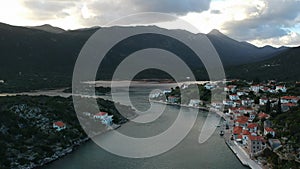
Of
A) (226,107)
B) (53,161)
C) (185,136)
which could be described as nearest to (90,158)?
(53,161)

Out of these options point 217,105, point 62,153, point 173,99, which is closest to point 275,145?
point 62,153

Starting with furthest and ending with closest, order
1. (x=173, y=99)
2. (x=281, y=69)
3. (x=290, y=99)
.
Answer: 1. (x=281, y=69)
2. (x=173, y=99)
3. (x=290, y=99)

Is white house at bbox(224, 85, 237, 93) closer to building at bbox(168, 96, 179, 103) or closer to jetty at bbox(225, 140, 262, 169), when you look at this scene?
building at bbox(168, 96, 179, 103)

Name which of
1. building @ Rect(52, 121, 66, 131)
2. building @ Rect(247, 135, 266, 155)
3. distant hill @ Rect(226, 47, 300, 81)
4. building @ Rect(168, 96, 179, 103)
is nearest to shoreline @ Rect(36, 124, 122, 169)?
building @ Rect(52, 121, 66, 131)

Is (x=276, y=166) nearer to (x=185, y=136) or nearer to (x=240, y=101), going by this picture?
(x=185, y=136)

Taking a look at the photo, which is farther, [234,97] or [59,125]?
[234,97]

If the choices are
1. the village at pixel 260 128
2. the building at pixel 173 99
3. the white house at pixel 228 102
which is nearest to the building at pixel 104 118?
the village at pixel 260 128

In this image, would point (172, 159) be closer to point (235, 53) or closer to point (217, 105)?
point (217, 105)

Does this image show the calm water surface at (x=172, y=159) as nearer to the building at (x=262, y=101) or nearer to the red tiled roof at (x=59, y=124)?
the red tiled roof at (x=59, y=124)
